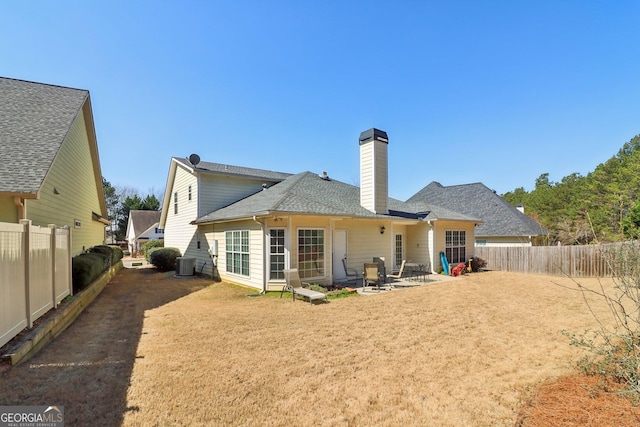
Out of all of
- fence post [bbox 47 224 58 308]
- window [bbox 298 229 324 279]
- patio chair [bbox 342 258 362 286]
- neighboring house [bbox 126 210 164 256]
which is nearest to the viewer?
fence post [bbox 47 224 58 308]

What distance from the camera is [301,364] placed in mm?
4562

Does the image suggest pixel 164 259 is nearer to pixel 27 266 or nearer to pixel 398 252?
pixel 27 266

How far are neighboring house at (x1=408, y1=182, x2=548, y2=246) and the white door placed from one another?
1473cm

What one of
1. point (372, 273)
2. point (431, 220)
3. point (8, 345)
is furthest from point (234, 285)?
point (431, 220)

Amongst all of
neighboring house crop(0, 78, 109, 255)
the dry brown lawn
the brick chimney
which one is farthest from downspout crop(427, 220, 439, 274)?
neighboring house crop(0, 78, 109, 255)

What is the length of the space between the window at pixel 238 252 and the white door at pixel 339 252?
11.6ft

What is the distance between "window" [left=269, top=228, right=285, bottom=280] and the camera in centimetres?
1048

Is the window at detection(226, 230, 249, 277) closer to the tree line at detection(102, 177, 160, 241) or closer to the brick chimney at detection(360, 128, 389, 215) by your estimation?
the brick chimney at detection(360, 128, 389, 215)

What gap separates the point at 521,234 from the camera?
68.7 feet

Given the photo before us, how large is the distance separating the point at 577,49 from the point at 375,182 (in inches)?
343

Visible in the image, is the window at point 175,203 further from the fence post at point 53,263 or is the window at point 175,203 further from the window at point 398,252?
the window at point 398,252

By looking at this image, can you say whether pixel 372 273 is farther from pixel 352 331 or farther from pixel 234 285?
pixel 234 285

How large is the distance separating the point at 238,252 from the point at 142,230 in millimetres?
36379

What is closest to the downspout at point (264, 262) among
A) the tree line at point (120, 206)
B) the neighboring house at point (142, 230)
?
the neighboring house at point (142, 230)
